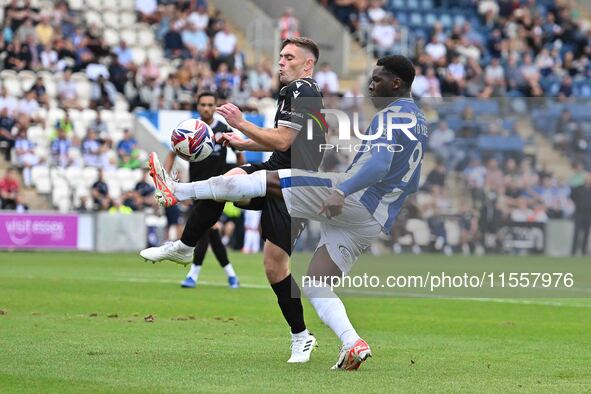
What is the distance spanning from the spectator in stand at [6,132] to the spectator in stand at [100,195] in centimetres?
228

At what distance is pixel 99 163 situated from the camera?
29.6 meters

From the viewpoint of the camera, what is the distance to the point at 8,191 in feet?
89.8

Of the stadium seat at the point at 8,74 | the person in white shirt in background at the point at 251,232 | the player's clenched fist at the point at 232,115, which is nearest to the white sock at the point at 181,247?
the player's clenched fist at the point at 232,115

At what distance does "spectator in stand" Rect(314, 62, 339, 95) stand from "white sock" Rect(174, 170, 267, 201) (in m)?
24.5

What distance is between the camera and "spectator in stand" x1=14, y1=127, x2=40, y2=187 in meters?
28.8

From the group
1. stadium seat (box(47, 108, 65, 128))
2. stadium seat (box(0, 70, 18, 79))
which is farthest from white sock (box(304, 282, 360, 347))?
stadium seat (box(0, 70, 18, 79))

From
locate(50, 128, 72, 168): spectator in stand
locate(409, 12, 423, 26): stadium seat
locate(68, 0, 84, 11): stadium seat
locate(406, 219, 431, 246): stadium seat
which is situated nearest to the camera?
locate(50, 128, 72, 168): spectator in stand

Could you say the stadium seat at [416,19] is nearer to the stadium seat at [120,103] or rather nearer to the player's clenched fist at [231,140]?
the stadium seat at [120,103]

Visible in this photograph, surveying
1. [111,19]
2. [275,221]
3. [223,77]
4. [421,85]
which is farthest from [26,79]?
[275,221]

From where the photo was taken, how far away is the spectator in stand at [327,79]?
112 ft

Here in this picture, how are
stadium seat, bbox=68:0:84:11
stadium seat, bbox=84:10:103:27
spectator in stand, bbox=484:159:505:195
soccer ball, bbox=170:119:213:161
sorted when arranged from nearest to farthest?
soccer ball, bbox=170:119:213:161
spectator in stand, bbox=484:159:505:195
stadium seat, bbox=84:10:103:27
stadium seat, bbox=68:0:84:11

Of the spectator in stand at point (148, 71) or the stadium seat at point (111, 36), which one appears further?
the stadium seat at point (111, 36)

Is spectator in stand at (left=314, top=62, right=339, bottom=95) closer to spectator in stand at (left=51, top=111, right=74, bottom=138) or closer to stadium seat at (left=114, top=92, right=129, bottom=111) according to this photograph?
stadium seat at (left=114, top=92, right=129, bottom=111)

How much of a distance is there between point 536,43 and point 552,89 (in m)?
2.59
